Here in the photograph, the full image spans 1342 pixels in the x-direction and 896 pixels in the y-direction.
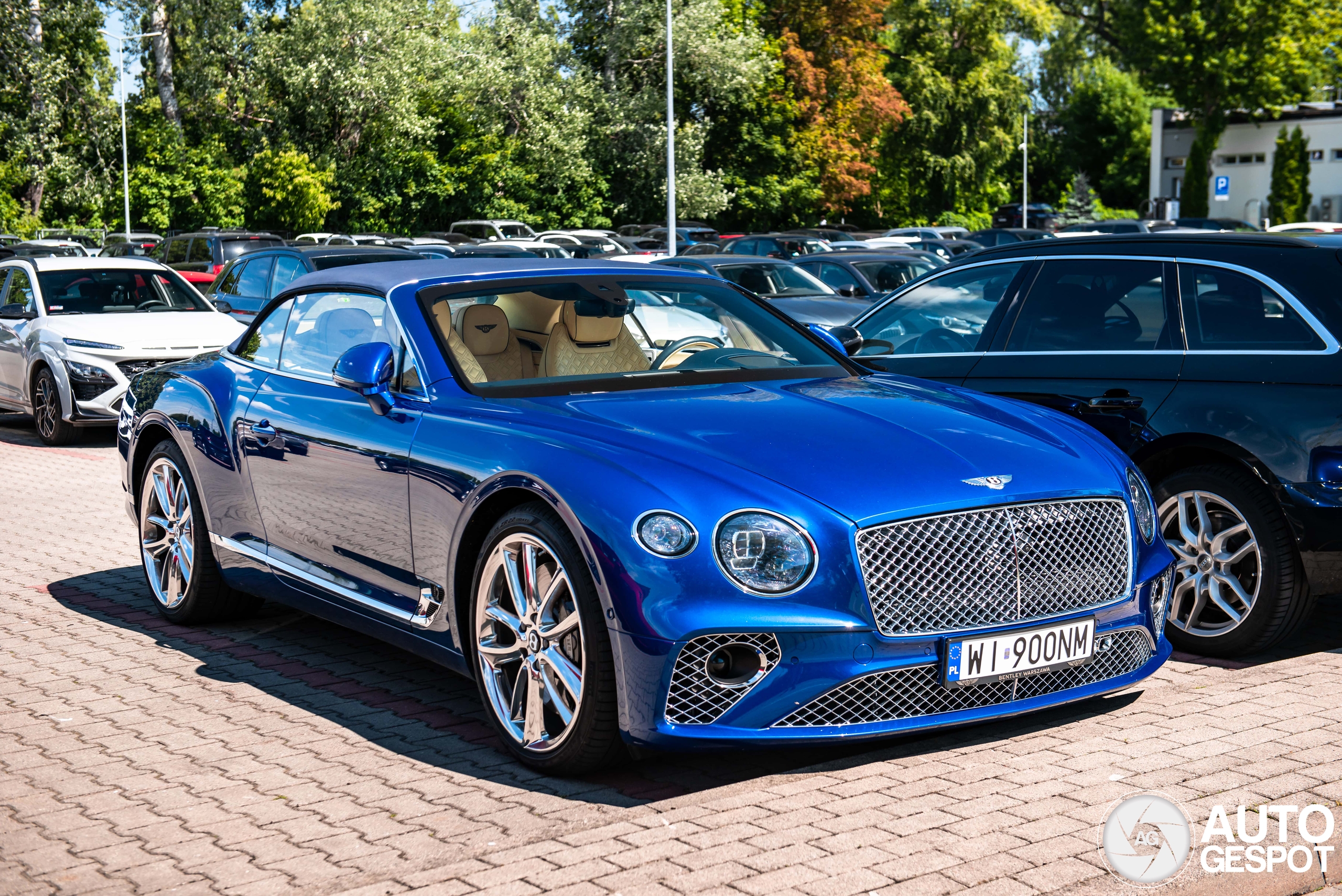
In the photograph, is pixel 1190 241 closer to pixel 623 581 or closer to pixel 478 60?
pixel 623 581

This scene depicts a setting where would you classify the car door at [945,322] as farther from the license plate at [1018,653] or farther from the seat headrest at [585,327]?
the license plate at [1018,653]

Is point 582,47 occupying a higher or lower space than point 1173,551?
higher

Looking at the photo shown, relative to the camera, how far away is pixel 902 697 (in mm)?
4277

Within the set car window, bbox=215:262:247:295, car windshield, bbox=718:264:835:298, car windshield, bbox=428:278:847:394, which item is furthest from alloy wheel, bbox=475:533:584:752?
car window, bbox=215:262:247:295

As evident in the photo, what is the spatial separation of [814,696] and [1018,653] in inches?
26.0

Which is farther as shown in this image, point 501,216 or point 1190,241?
point 501,216

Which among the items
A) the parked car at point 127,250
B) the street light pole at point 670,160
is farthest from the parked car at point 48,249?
the street light pole at point 670,160

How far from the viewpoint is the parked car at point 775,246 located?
104 ft

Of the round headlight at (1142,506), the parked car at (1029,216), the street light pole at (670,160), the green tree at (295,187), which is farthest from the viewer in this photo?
the parked car at (1029,216)

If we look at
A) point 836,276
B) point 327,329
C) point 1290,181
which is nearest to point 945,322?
point 327,329

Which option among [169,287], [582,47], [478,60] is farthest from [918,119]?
[169,287]

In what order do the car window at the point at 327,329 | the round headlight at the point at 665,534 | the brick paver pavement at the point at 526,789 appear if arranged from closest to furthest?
the brick paver pavement at the point at 526,789 < the round headlight at the point at 665,534 < the car window at the point at 327,329

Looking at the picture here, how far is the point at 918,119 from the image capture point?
6262cm

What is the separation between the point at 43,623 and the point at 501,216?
3897 centimetres
